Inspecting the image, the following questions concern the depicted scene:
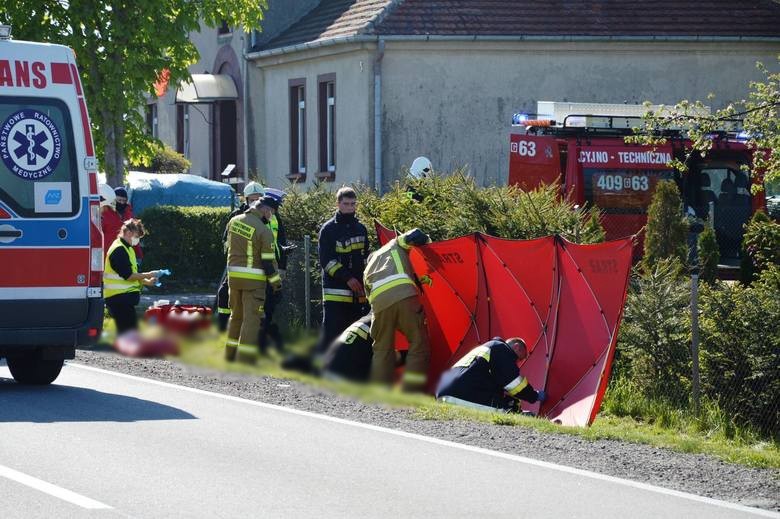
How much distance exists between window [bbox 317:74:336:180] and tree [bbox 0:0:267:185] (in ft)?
19.4

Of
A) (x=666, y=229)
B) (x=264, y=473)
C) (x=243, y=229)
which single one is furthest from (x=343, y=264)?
(x=264, y=473)

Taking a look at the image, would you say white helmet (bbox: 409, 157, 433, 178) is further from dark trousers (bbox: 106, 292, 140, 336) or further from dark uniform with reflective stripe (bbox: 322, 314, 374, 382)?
dark uniform with reflective stripe (bbox: 322, 314, 374, 382)

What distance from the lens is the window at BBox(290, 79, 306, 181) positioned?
3241 cm

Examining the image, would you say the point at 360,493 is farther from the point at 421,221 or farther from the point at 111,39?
the point at 111,39

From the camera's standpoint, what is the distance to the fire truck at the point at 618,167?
19953 mm

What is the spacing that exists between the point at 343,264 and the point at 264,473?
5654 millimetres

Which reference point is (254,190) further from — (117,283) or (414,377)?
(414,377)

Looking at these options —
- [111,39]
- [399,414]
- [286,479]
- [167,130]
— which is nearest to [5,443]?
[286,479]

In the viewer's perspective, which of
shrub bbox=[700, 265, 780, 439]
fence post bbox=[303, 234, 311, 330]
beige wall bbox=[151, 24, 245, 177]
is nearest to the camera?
shrub bbox=[700, 265, 780, 439]

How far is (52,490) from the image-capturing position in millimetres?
8312

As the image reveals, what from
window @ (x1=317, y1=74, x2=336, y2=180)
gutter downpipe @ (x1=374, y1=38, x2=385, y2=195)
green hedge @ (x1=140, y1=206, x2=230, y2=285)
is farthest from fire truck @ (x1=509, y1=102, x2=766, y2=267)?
window @ (x1=317, y1=74, x2=336, y2=180)

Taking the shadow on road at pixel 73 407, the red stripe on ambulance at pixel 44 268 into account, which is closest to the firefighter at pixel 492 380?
the shadow on road at pixel 73 407

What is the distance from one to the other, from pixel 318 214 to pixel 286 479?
11167 millimetres

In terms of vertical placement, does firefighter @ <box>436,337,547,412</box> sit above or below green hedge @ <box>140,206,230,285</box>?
below
